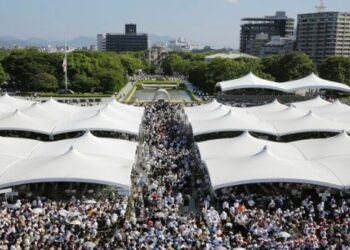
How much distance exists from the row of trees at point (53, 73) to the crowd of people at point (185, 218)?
41.5m

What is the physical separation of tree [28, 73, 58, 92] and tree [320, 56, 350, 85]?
1283 inches

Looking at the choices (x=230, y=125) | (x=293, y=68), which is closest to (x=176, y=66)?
(x=293, y=68)

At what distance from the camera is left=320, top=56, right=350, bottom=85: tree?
189 feet

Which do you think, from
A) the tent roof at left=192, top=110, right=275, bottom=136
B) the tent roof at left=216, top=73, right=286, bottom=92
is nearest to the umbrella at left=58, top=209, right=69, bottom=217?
the tent roof at left=192, top=110, right=275, bottom=136

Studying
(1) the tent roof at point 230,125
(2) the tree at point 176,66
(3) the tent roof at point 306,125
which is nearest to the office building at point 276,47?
(2) the tree at point 176,66

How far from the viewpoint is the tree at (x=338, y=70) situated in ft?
189

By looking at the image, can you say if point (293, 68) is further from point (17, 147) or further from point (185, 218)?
point (185, 218)

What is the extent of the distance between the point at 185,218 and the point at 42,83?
1863 inches

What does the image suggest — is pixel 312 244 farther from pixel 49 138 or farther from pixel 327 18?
pixel 327 18

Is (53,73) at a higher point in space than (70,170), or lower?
lower

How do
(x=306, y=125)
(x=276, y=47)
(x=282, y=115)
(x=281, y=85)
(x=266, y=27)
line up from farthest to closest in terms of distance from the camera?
(x=266, y=27) < (x=276, y=47) < (x=281, y=85) < (x=282, y=115) < (x=306, y=125)

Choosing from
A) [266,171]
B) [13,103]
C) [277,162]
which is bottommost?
[13,103]

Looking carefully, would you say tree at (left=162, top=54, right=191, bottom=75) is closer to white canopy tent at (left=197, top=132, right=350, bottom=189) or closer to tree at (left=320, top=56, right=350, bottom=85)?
tree at (left=320, top=56, right=350, bottom=85)

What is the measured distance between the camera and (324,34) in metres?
109
